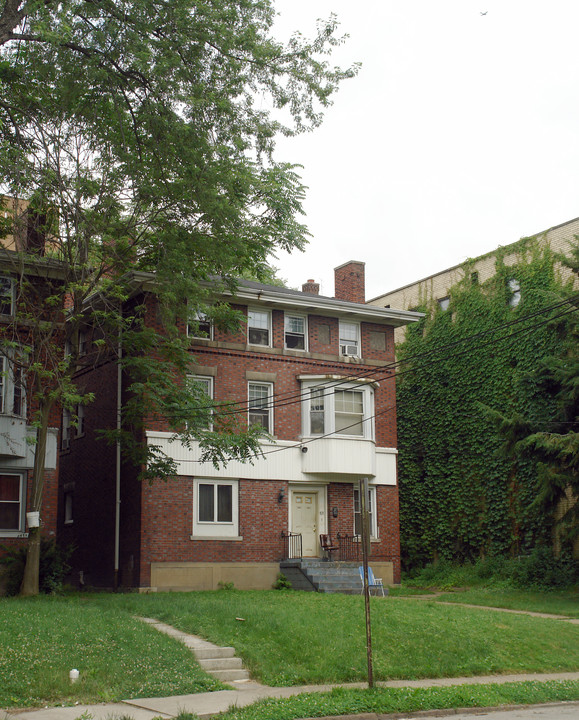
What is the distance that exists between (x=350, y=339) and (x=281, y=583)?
29.8ft

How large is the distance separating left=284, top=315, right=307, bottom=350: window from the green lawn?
1184 centimetres

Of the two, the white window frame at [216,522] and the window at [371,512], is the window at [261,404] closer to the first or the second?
the white window frame at [216,522]

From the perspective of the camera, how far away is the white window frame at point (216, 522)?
25.3 m

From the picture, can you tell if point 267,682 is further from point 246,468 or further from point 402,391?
point 402,391

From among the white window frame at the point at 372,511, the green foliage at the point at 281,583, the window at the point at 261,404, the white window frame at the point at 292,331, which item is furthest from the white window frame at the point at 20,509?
the white window frame at the point at 372,511

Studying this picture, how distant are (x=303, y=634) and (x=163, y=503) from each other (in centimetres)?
1144

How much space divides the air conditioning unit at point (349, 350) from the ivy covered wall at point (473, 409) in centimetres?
239

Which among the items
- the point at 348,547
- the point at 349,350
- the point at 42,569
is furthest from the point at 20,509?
the point at 349,350

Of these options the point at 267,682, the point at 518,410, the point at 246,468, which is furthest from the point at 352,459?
the point at 267,682

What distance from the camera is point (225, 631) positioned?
14555 millimetres

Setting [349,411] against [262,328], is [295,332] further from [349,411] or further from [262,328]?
[349,411]

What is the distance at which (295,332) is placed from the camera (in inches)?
1120

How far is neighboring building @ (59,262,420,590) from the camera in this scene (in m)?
25.0

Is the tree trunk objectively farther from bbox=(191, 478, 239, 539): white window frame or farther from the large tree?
bbox=(191, 478, 239, 539): white window frame
